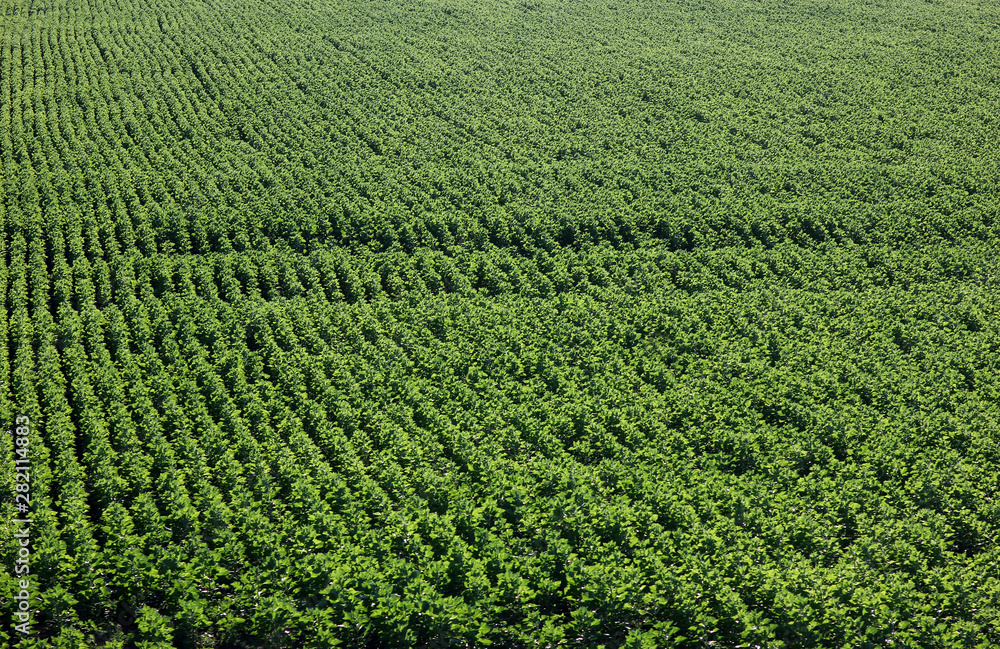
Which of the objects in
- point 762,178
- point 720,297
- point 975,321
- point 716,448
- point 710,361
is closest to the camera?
point 716,448

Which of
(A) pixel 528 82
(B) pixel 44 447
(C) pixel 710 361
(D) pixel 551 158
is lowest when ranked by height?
(B) pixel 44 447

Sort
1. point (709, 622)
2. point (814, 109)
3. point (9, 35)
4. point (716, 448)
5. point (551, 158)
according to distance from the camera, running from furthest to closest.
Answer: point (9, 35) < point (814, 109) < point (551, 158) < point (716, 448) < point (709, 622)

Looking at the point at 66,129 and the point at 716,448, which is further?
the point at 66,129

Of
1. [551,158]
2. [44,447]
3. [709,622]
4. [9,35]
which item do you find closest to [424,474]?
[709,622]

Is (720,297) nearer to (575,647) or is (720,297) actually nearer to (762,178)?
(762,178)

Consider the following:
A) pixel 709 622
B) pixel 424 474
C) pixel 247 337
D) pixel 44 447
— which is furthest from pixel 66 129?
pixel 709 622

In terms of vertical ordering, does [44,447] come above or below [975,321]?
below
